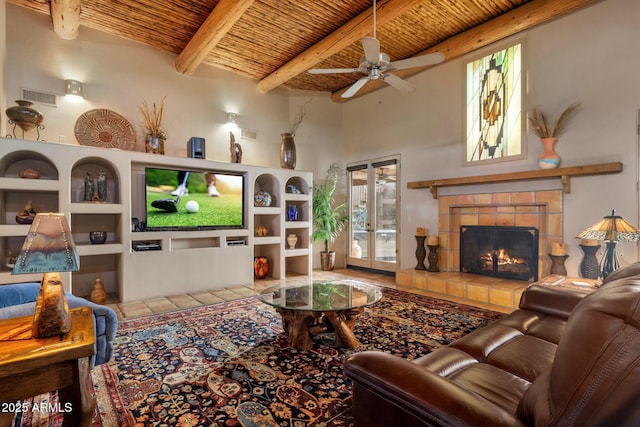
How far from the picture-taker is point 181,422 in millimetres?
1647

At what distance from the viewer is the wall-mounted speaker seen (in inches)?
182

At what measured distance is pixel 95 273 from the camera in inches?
165

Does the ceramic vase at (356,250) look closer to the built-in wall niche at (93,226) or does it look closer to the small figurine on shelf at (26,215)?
the built-in wall niche at (93,226)

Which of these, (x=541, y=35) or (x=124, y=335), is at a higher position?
(x=541, y=35)

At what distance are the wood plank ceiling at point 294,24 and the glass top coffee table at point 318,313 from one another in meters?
3.07

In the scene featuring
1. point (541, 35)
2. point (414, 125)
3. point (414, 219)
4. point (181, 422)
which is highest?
point (541, 35)

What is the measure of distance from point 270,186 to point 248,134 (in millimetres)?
1011

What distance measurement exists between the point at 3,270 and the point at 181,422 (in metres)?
3.33

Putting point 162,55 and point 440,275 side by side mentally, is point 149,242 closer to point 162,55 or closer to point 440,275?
point 162,55

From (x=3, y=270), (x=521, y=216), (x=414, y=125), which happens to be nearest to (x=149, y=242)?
(x=3, y=270)

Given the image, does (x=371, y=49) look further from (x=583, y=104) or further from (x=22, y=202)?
(x=22, y=202)

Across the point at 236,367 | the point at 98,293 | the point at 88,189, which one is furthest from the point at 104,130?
the point at 236,367

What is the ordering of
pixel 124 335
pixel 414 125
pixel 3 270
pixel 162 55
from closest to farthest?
pixel 124 335 < pixel 3 270 < pixel 162 55 < pixel 414 125

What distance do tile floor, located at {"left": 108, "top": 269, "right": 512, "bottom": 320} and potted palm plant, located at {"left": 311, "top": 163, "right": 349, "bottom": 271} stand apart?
644 mm
